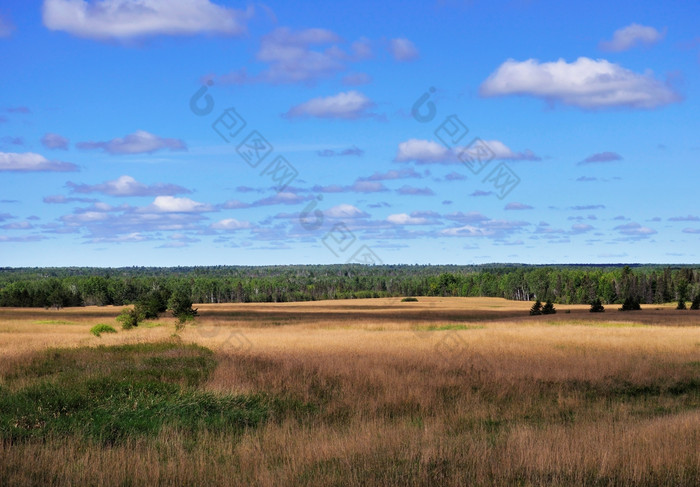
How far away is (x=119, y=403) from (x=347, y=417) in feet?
16.9

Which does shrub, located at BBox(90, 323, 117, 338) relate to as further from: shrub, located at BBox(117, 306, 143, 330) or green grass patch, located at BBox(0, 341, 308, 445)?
green grass patch, located at BBox(0, 341, 308, 445)

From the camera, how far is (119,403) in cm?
1445

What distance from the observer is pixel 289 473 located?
8.78m

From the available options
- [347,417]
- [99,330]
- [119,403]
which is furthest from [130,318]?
[347,417]

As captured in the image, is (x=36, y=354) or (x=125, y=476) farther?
(x=36, y=354)

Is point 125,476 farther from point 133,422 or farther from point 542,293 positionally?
point 542,293

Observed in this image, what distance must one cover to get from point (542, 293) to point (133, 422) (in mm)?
172864

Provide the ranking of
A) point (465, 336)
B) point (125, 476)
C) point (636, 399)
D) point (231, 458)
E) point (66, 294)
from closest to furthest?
point (125, 476)
point (231, 458)
point (636, 399)
point (465, 336)
point (66, 294)

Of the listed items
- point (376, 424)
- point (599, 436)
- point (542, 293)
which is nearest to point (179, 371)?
point (376, 424)

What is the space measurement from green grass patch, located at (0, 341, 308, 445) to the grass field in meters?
0.05

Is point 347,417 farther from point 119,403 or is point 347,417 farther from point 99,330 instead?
point 99,330

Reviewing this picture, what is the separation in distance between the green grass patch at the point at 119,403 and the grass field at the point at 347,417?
Result: 5 centimetres

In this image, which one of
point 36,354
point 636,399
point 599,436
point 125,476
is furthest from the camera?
point 36,354

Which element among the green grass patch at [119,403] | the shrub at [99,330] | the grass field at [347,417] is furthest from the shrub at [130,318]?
the green grass patch at [119,403]
